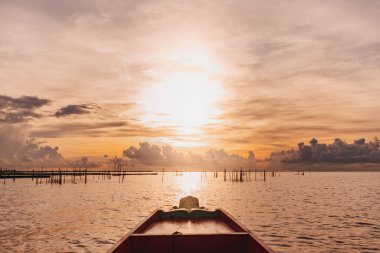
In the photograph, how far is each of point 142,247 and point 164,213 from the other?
6.95m

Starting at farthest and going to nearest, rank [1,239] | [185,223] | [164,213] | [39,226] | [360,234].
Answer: [39,226]
[360,234]
[1,239]
[164,213]
[185,223]

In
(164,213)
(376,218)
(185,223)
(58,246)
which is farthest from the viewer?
(376,218)

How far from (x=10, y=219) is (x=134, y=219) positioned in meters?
11.8

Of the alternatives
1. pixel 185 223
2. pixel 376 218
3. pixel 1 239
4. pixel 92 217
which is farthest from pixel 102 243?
pixel 376 218

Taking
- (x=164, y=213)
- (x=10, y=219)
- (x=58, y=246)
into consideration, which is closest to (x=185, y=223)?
(x=164, y=213)

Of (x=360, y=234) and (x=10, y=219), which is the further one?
(x=10, y=219)

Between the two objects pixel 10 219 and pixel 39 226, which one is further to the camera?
pixel 10 219

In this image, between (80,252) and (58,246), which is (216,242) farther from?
(58,246)

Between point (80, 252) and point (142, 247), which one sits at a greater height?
point (142, 247)

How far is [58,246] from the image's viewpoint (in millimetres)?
19672

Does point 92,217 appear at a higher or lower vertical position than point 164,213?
lower

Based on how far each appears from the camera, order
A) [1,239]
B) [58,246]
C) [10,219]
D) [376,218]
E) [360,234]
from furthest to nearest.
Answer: [376,218], [10,219], [360,234], [1,239], [58,246]

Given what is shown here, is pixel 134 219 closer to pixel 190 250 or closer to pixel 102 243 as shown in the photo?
pixel 102 243

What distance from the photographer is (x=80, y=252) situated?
18141mm
